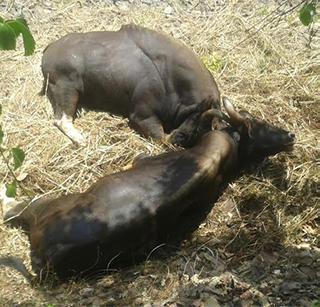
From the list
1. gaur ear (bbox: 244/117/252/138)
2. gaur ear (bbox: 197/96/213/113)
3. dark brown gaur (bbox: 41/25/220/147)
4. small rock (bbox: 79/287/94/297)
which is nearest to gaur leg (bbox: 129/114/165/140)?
dark brown gaur (bbox: 41/25/220/147)

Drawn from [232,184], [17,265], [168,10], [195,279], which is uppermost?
[168,10]

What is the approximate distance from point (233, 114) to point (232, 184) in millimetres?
579

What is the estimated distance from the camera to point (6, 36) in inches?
105

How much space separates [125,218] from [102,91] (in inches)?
75.9

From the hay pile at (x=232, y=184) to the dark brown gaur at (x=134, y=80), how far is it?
0.18 meters

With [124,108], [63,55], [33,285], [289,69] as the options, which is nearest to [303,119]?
[289,69]

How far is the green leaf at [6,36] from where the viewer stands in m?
2.66

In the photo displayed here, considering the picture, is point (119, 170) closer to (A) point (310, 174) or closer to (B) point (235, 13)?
(A) point (310, 174)

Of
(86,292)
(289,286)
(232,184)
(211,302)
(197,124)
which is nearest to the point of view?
(211,302)

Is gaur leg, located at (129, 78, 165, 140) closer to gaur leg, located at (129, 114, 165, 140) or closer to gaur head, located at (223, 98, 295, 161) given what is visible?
gaur leg, located at (129, 114, 165, 140)

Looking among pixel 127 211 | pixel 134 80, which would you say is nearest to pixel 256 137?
pixel 134 80

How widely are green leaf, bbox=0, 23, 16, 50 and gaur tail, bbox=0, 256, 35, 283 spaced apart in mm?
2337

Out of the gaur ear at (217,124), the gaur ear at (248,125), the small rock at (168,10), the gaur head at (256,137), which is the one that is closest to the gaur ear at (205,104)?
the gaur ear at (217,124)

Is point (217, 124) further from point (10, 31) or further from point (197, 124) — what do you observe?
point (10, 31)
